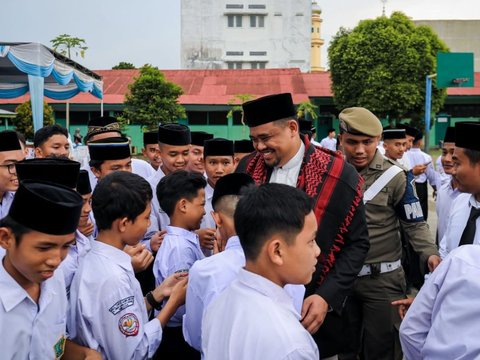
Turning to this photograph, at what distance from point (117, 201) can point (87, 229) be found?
103 cm

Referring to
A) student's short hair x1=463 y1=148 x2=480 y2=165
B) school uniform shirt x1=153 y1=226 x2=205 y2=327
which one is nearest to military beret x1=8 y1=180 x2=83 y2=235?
school uniform shirt x1=153 y1=226 x2=205 y2=327

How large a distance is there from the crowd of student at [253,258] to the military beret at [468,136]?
0.01 m

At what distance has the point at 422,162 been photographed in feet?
27.6

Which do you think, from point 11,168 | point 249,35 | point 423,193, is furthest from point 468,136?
point 249,35

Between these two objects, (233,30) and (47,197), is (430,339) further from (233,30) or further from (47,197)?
(233,30)

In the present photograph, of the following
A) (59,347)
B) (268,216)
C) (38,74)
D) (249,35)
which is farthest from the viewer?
(249,35)

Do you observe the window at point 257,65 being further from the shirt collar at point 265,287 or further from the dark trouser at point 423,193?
the shirt collar at point 265,287

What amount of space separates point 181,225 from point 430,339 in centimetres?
168

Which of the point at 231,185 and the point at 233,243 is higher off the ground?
the point at 231,185

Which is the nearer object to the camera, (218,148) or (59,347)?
(59,347)

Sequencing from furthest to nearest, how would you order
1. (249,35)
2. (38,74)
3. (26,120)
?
1. (249,35)
2. (26,120)
3. (38,74)

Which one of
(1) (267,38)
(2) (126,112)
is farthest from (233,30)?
(2) (126,112)

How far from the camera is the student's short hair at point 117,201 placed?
2389 millimetres

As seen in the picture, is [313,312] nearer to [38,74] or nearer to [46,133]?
[46,133]
